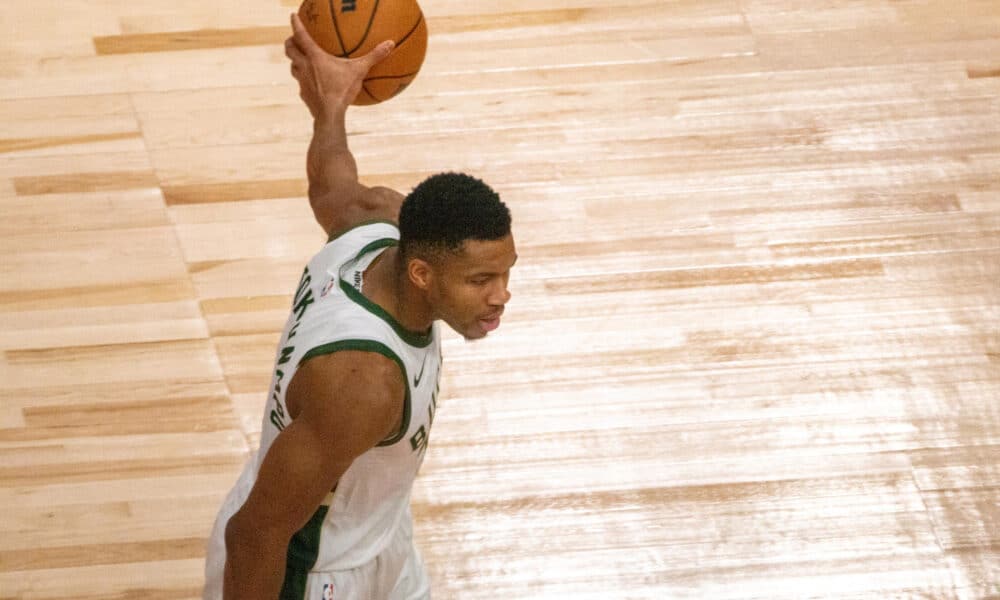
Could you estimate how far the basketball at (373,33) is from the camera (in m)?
2.52

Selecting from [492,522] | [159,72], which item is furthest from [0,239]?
[492,522]

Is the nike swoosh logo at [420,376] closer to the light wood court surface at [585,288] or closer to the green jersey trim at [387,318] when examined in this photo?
the green jersey trim at [387,318]

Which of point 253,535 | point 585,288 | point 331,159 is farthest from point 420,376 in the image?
point 585,288

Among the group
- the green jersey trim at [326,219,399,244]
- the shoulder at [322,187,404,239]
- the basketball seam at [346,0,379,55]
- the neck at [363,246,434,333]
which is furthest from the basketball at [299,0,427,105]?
the neck at [363,246,434,333]

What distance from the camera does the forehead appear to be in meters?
1.97

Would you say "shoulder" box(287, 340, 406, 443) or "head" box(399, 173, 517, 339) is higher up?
"head" box(399, 173, 517, 339)

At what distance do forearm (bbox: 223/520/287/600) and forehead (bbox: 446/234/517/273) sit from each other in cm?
50

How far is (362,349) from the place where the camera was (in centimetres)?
196

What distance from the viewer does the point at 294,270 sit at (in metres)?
3.56

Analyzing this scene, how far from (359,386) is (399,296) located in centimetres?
19

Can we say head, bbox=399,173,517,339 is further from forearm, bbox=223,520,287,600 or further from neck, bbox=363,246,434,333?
forearm, bbox=223,520,287,600

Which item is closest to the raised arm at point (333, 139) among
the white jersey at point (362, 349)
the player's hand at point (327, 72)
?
the player's hand at point (327, 72)

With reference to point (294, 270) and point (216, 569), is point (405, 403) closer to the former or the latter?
point (216, 569)

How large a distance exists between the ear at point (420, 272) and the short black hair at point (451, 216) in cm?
2
